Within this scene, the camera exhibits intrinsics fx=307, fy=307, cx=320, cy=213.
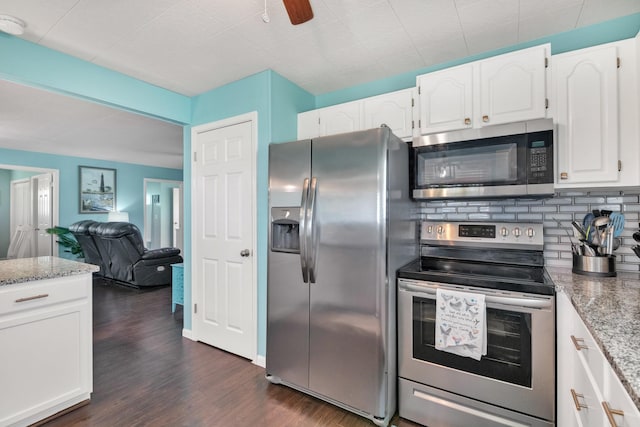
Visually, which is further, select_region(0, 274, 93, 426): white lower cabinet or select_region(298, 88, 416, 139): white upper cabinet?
select_region(298, 88, 416, 139): white upper cabinet

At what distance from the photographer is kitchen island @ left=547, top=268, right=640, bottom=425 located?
742 mm

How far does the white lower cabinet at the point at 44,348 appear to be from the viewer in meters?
1.68

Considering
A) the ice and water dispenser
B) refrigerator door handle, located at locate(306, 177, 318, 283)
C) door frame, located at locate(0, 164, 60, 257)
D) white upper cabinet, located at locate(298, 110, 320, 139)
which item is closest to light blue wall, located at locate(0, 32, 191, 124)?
white upper cabinet, located at locate(298, 110, 320, 139)

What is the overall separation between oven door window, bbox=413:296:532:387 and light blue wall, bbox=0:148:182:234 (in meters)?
7.16

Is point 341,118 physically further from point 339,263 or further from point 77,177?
point 77,177

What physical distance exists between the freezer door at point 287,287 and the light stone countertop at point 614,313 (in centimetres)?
142

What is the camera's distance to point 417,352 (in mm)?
1828

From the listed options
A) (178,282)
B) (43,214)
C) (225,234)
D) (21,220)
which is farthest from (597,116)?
(21,220)

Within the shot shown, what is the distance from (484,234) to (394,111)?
3.56ft

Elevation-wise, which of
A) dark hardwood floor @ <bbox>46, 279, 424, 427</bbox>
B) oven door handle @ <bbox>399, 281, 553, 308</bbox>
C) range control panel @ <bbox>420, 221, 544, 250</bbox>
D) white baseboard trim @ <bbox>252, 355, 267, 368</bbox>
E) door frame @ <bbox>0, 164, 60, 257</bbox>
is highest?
door frame @ <bbox>0, 164, 60, 257</bbox>

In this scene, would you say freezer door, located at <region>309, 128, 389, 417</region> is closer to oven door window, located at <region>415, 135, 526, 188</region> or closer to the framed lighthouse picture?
oven door window, located at <region>415, 135, 526, 188</region>

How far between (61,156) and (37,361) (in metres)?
5.87

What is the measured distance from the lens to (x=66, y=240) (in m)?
5.83

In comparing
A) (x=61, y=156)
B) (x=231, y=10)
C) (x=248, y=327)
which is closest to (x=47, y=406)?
(x=248, y=327)
